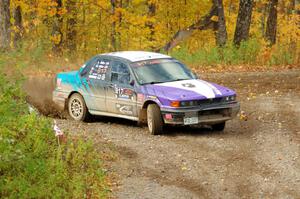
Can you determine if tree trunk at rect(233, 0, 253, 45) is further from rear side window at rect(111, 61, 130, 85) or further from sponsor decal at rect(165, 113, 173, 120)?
sponsor decal at rect(165, 113, 173, 120)

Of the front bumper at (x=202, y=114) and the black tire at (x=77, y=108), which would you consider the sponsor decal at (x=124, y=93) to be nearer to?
the front bumper at (x=202, y=114)

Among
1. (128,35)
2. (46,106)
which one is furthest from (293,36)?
(46,106)

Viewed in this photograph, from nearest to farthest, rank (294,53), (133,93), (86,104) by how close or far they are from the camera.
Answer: (133,93) < (86,104) < (294,53)

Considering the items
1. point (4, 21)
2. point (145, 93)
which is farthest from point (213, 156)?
point (4, 21)

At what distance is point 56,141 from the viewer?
10.9 meters

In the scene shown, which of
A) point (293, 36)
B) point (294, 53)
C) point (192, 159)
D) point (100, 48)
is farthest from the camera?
point (293, 36)

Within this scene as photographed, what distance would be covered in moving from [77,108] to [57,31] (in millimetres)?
16987

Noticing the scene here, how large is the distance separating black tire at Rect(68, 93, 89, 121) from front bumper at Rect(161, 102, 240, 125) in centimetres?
284

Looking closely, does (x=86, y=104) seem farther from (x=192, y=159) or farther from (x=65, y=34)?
(x=65, y=34)

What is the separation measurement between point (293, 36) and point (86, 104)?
73.7 feet

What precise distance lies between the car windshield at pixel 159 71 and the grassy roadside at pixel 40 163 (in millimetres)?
3401

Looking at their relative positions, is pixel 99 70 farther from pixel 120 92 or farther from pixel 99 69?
pixel 120 92

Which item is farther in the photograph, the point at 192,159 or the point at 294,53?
the point at 294,53

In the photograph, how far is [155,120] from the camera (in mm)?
13477
